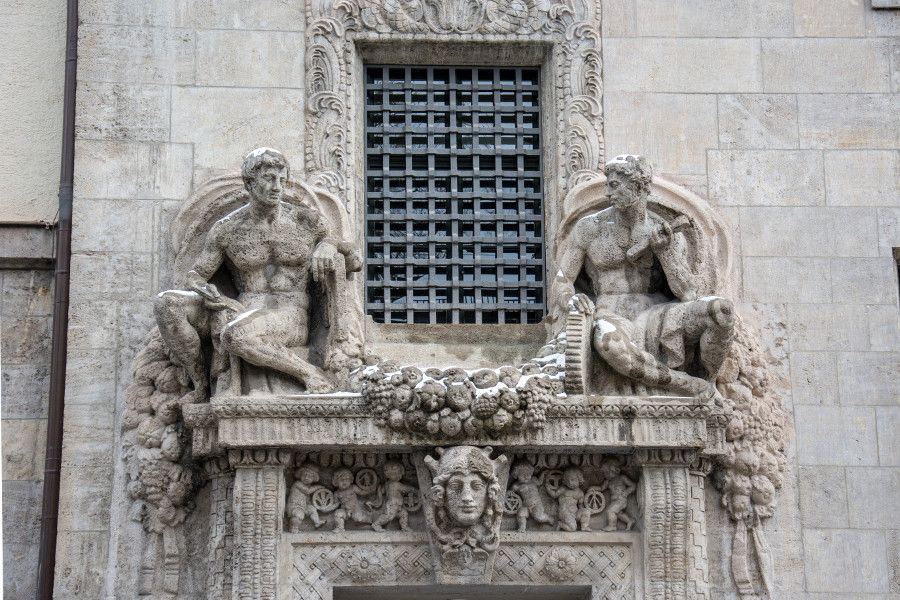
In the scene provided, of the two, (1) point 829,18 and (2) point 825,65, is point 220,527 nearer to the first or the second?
(2) point 825,65

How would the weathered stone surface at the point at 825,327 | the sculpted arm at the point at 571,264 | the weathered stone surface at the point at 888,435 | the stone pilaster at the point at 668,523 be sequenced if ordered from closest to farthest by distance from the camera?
the stone pilaster at the point at 668,523
the sculpted arm at the point at 571,264
the weathered stone surface at the point at 888,435
the weathered stone surface at the point at 825,327

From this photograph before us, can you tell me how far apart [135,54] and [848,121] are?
5365 mm

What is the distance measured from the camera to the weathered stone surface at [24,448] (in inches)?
556

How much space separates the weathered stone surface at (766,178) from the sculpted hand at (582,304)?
1.63m

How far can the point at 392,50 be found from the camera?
15203 millimetres

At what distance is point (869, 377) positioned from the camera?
47.4 ft

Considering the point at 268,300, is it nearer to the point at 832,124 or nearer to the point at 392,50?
the point at 392,50

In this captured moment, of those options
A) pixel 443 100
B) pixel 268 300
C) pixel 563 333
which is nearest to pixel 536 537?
pixel 563 333

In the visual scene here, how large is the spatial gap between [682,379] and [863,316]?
1716 mm

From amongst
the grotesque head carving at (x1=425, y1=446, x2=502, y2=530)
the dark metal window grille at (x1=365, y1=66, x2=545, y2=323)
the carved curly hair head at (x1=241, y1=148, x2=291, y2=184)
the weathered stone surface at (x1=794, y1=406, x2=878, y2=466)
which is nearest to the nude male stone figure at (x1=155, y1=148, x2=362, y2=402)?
the carved curly hair head at (x1=241, y1=148, x2=291, y2=184)

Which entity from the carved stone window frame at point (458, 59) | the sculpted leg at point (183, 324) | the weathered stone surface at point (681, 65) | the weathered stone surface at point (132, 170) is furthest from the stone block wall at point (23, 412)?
the weathered stone surface at point (681, 65)

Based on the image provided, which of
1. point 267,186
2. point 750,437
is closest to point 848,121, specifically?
point 750,437

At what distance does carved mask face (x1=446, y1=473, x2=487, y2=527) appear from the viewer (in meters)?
13.2

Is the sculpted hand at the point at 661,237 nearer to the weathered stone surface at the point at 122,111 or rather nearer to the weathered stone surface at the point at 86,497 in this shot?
the weathered stone surface at the point at 122,111
